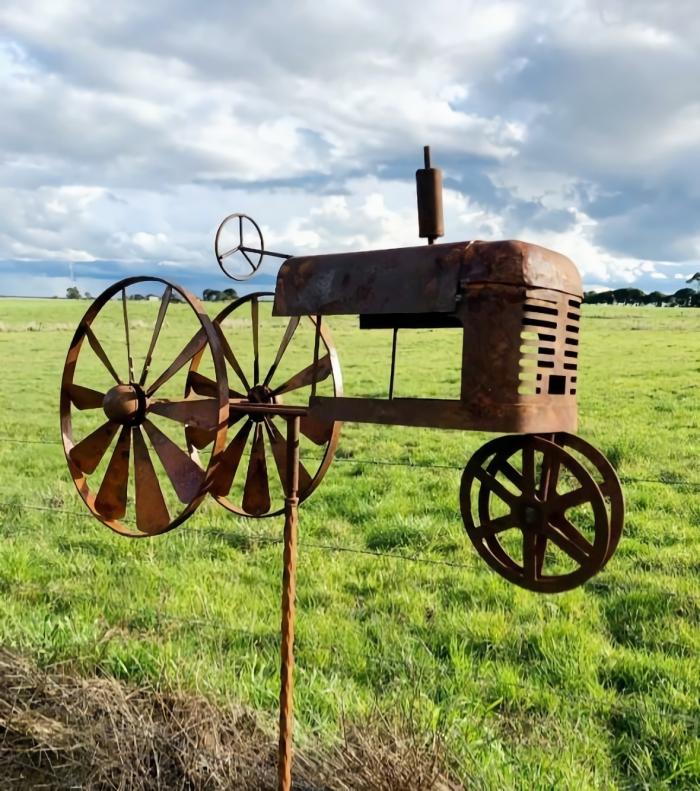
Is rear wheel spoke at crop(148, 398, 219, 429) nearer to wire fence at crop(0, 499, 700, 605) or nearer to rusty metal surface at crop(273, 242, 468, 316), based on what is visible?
rusty metal surface at crop(273, 242, 468, 316)

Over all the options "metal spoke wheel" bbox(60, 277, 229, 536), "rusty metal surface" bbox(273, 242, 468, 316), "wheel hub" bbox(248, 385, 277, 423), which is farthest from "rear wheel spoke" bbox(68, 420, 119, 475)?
"rusty metal surface" bbox(273, 242, 468, 316)

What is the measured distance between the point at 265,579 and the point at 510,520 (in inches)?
98.0

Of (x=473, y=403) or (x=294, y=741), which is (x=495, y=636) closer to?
(x=294, y=741)

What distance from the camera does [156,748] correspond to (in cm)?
273

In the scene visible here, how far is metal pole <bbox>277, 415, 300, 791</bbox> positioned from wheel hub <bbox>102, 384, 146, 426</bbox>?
69 cm

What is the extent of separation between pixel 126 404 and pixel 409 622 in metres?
1.94

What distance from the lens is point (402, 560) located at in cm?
470

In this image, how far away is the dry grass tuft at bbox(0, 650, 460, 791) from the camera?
8.07 ft

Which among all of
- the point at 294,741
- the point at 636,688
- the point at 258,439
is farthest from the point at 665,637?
the point at 258,439

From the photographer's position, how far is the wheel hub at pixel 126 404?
9.15ft

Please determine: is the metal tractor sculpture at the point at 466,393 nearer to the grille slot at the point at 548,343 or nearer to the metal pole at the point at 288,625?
the grille slot at the point at 548,343

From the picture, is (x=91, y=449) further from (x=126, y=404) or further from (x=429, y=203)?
(x=429, y=203)

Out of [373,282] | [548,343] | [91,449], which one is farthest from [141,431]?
[548,343]

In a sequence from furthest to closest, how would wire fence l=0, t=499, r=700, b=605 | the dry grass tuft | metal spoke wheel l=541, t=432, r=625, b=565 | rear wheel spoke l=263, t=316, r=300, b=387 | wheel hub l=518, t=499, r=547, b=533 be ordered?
wire fence l=0, t=499, r=700, b=605 → rear wheel spoke l=263, t=316, r=300, b=387 → the dry grass tuft → wheel hub l=518, t=499, r=547, b=533 → metal spoke wheel l=541, t=432, r=625, b=565
